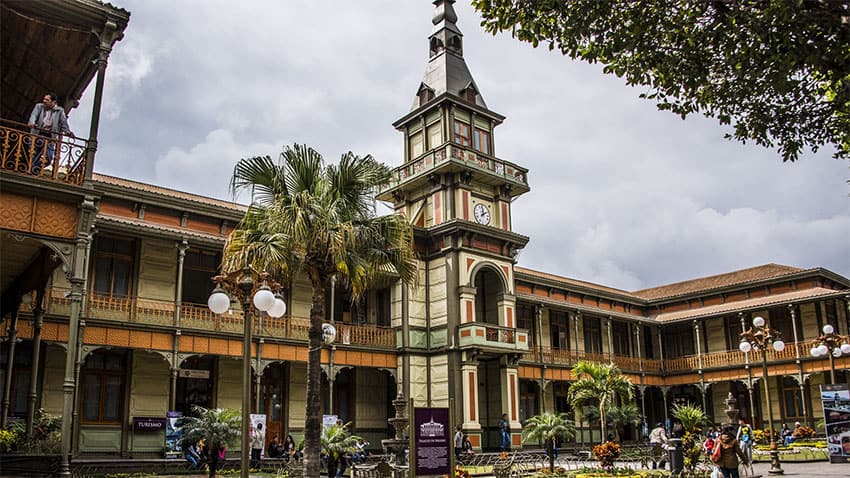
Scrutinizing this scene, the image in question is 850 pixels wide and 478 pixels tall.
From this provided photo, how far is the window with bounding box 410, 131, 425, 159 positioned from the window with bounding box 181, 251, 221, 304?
34.5 feet

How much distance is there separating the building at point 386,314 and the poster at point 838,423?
1163 centimetres

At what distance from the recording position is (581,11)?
11.6 meters

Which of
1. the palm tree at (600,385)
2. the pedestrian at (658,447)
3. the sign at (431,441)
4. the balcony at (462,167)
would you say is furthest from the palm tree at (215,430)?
the palm tree at (600,385)

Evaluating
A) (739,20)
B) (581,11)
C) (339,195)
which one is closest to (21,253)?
(339,195)

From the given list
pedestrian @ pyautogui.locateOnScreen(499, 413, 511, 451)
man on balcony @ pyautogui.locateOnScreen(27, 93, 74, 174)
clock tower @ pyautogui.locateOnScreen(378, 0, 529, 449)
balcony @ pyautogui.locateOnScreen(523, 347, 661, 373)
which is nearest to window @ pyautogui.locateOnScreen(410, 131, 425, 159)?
Result: clock tower @ pyautogui.locateOnScreen(378, 0, 529, 449)

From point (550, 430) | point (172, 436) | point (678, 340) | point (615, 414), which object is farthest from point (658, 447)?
point (678, 340)

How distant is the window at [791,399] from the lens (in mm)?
37156

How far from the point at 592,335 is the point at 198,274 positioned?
23139 millimetres

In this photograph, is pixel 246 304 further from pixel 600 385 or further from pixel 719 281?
pixel 719 281

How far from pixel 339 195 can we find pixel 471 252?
14123mm

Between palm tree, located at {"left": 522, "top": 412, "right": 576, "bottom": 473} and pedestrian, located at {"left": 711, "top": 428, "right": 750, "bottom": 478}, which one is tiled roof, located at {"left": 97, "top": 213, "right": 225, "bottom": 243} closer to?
palm tree, located at {"left": 522, "top": 412, "right": 576, "bottom": 473}

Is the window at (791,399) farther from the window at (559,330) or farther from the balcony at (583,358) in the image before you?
the window at (559,330)

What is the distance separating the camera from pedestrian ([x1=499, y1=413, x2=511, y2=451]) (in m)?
28.4

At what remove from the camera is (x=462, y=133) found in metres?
32.0
